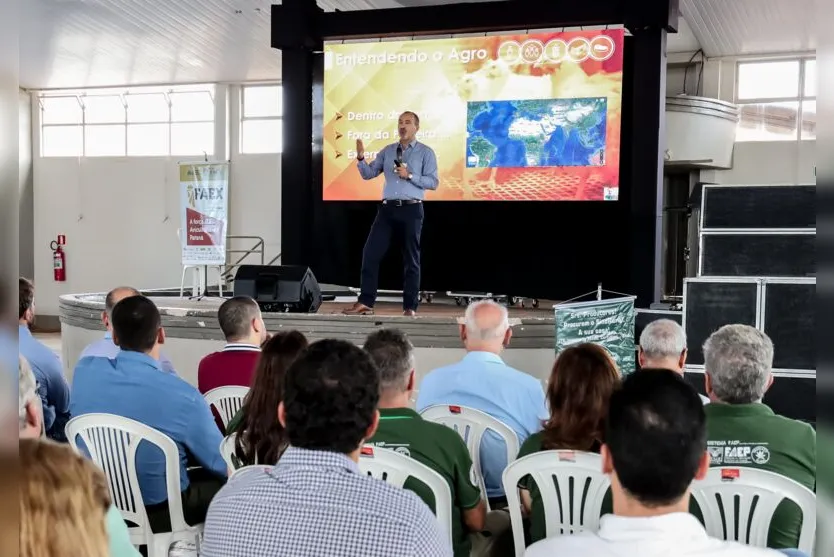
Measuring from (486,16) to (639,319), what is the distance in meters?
2.87

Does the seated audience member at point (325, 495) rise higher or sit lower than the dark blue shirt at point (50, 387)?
higher

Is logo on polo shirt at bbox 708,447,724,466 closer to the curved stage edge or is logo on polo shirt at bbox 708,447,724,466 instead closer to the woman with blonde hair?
the woman with blonde hair

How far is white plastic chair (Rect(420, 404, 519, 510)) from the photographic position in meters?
2.38

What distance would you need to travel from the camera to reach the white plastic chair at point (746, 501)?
1.71 m

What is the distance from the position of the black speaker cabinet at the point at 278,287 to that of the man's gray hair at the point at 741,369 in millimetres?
4116

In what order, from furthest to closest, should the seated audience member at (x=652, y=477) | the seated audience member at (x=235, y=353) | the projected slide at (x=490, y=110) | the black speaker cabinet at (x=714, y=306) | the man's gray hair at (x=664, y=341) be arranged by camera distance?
the projected slide at (x=490, y=110) → the black speaker cabinet at (x=714, y=306) → the seated audience member at (x=235, y=353) → the man's gray hair at (x=664, y=341) → the seated audience member at (x=652, y=477)

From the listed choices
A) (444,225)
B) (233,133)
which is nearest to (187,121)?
(233,133)

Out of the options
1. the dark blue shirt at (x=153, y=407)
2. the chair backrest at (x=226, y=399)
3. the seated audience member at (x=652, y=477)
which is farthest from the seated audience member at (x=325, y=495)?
the chair backrest at (x=226, y=399)

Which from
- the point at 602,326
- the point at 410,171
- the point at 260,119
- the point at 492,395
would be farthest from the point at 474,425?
the point at 260,119

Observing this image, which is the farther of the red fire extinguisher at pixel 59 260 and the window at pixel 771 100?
the red fire extinguisher at pixel 59 260

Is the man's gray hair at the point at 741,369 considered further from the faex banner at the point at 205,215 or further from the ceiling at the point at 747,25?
the faex banner at the point at 205,215

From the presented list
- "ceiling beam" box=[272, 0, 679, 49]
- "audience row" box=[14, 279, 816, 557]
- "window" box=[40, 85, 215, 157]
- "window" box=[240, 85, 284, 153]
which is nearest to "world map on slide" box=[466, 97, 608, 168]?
"ceiling beam" box=[272, 0, 679, 49]

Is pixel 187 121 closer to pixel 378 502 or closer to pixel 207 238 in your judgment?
pixel 207 238

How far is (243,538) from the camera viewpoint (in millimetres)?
1285
